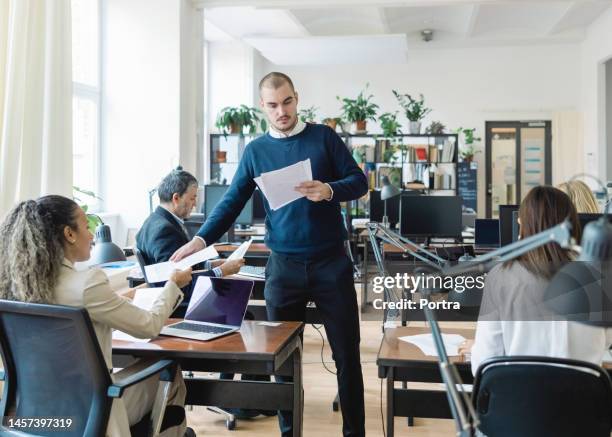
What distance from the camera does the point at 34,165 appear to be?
4.21 metres

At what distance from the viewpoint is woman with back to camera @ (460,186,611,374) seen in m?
1.81

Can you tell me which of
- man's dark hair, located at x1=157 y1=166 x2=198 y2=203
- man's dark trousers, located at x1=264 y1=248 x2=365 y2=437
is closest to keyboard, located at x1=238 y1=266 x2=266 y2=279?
man's dark hair, located at x1=157 y1=166 x2=198 y2=203

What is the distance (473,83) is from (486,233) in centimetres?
739

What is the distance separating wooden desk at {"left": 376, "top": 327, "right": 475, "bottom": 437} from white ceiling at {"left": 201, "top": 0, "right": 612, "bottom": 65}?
269 inches

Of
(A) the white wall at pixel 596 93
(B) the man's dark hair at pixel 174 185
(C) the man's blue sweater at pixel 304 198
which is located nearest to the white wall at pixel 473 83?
(A) the white wall at pixel 596 93

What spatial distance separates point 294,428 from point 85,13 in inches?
213

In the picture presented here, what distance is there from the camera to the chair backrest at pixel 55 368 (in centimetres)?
181

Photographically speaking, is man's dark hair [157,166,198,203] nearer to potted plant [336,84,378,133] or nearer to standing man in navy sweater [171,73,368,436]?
standing man in navy sweater [171,73,368,436]

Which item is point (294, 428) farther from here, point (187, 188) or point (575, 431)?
point (187, 188)

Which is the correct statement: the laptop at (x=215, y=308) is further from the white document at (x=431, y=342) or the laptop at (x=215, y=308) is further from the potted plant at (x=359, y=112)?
the potted plant at (x=359, y=112)

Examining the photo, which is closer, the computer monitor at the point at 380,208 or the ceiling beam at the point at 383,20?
the computer monitor at the point at 380,208

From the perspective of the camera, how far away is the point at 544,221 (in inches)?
72.4

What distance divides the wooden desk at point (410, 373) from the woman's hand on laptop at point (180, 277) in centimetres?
76

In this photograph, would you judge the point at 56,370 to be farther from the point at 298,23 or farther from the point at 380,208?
the point at 298,23
